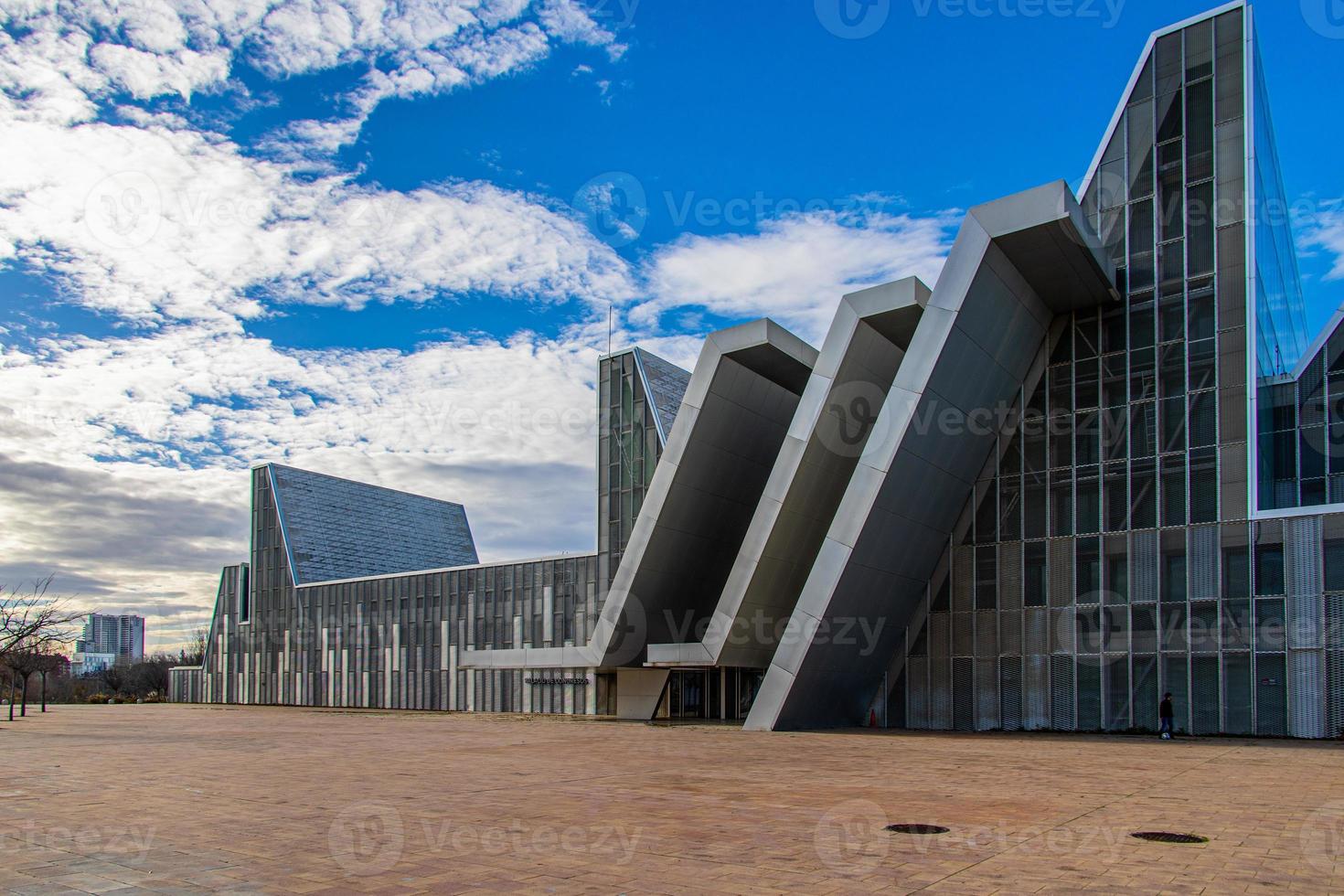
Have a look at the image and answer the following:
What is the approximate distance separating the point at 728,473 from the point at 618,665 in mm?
7643

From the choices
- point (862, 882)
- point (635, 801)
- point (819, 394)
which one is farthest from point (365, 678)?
point (862, 882)

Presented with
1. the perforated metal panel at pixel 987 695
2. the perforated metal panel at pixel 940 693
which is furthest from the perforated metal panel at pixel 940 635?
the perforated metal panel at pixel 987 695

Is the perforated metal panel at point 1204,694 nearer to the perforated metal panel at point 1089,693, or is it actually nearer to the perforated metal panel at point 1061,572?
the perforated metal panel at point 1089,693

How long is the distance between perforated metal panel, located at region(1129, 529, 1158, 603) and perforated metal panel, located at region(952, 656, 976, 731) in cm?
514

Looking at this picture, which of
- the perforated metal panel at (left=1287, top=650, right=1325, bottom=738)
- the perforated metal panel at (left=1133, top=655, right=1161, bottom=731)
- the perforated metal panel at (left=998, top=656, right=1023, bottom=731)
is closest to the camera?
the perforated metal panel at (left=1287, top=650, right=1325, bottom=738)

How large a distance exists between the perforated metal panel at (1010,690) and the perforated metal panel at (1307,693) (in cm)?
681

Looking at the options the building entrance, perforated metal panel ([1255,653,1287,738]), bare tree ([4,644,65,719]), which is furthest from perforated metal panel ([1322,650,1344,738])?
bare tree ([4,644,65,719])

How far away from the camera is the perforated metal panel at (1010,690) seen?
96.4 feet

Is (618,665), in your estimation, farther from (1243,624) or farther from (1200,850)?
(1200,850)

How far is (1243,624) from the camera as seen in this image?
85.5 feet

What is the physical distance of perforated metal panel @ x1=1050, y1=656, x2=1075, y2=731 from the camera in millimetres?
28484

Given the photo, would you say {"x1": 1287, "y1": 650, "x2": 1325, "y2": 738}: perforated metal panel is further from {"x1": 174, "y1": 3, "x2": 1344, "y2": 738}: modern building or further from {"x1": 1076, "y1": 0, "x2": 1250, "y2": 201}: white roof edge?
{"x1": 1076, "y1": 0, "x2": 1250, "y2": 201}: white roof edge

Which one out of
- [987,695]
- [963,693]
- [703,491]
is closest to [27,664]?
[703,491]

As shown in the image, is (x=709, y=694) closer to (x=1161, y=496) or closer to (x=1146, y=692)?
(x=1146, y=692)
